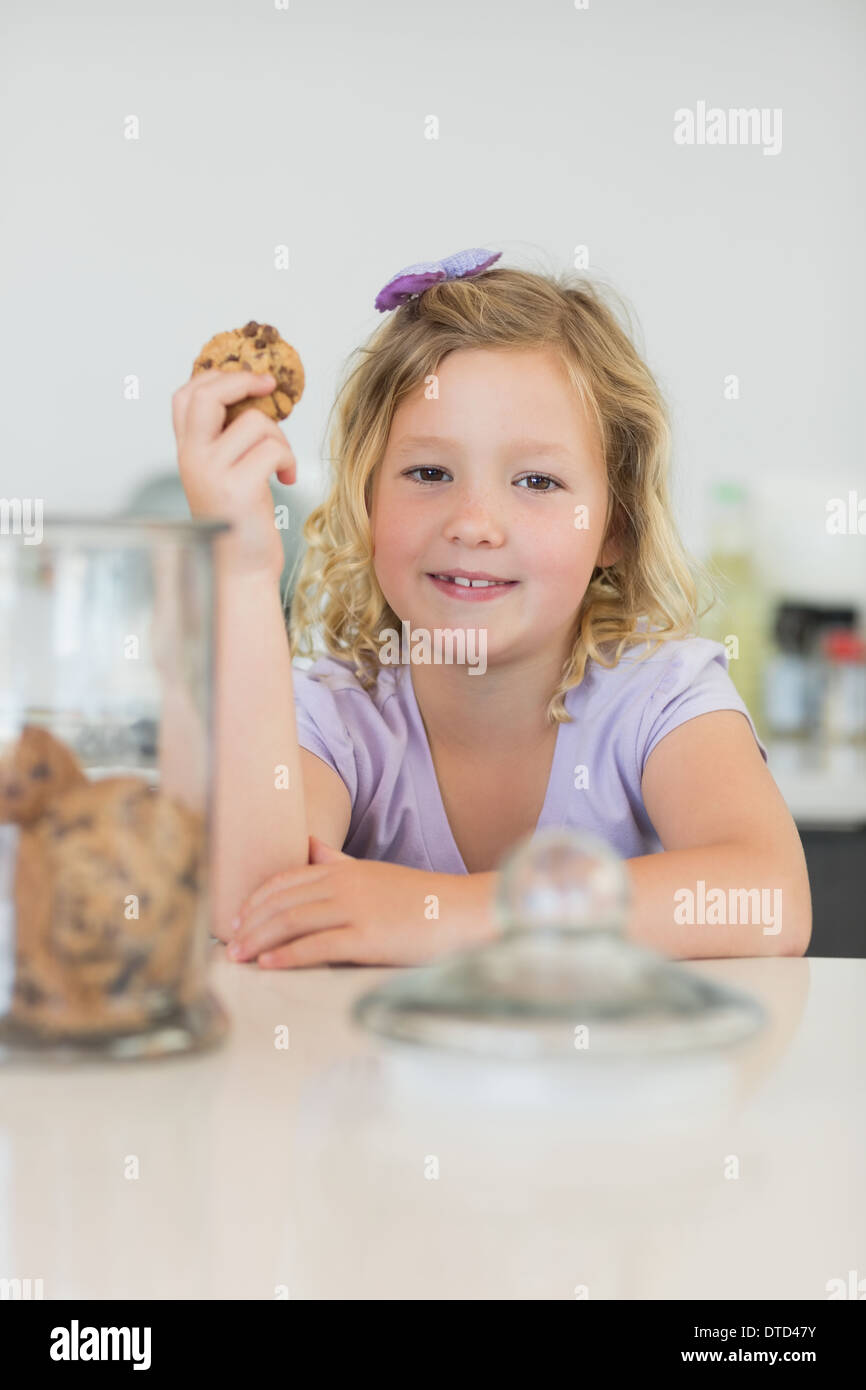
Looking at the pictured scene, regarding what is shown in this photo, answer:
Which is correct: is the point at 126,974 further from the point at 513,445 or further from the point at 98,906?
the point at 513,445

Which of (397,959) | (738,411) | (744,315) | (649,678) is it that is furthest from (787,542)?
(397,959)

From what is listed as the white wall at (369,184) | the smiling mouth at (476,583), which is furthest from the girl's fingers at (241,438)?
the white wall at (369,184)

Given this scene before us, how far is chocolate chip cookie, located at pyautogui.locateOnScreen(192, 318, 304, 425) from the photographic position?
745 millimetres

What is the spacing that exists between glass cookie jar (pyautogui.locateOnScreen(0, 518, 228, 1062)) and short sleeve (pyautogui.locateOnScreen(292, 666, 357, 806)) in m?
0.70

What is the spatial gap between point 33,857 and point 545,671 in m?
0.87

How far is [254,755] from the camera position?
0.92 m

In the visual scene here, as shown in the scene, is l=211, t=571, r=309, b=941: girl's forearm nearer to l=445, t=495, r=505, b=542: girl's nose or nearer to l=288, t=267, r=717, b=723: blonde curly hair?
l=445, t=495, r=505, b=542: girl's nose

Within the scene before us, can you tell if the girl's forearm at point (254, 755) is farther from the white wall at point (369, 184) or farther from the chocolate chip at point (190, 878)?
the white wall at point (369, 184)

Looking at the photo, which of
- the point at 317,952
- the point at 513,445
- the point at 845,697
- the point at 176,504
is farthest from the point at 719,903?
the point at 176,504

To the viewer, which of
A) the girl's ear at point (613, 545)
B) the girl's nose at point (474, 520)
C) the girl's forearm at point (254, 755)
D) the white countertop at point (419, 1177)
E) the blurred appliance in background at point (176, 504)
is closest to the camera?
the white countertop at point (419, 1177)

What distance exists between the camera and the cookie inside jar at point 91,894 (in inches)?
17.3

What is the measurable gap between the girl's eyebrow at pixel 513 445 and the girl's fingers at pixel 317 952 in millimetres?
568
